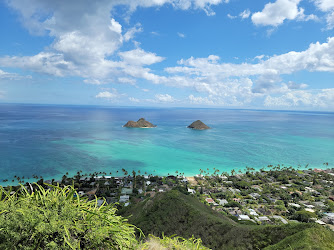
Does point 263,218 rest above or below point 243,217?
below

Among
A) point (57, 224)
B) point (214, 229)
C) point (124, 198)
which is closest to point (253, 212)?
point (214, 229)

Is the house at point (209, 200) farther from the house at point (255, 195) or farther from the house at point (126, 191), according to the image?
the house at point (126, 191)

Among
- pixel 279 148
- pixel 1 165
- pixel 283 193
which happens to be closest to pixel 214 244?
pixel 283 193

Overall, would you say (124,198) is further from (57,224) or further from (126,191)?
(57,224)

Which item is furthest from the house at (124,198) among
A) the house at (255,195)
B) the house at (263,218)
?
the house at (255,195)

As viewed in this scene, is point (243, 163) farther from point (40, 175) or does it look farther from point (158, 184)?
point (40, 175)

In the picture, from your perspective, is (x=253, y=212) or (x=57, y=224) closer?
(x=57, y=224)

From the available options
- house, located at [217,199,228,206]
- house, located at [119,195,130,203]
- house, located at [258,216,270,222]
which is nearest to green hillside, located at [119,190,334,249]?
house, located at [119,195,130,203]
